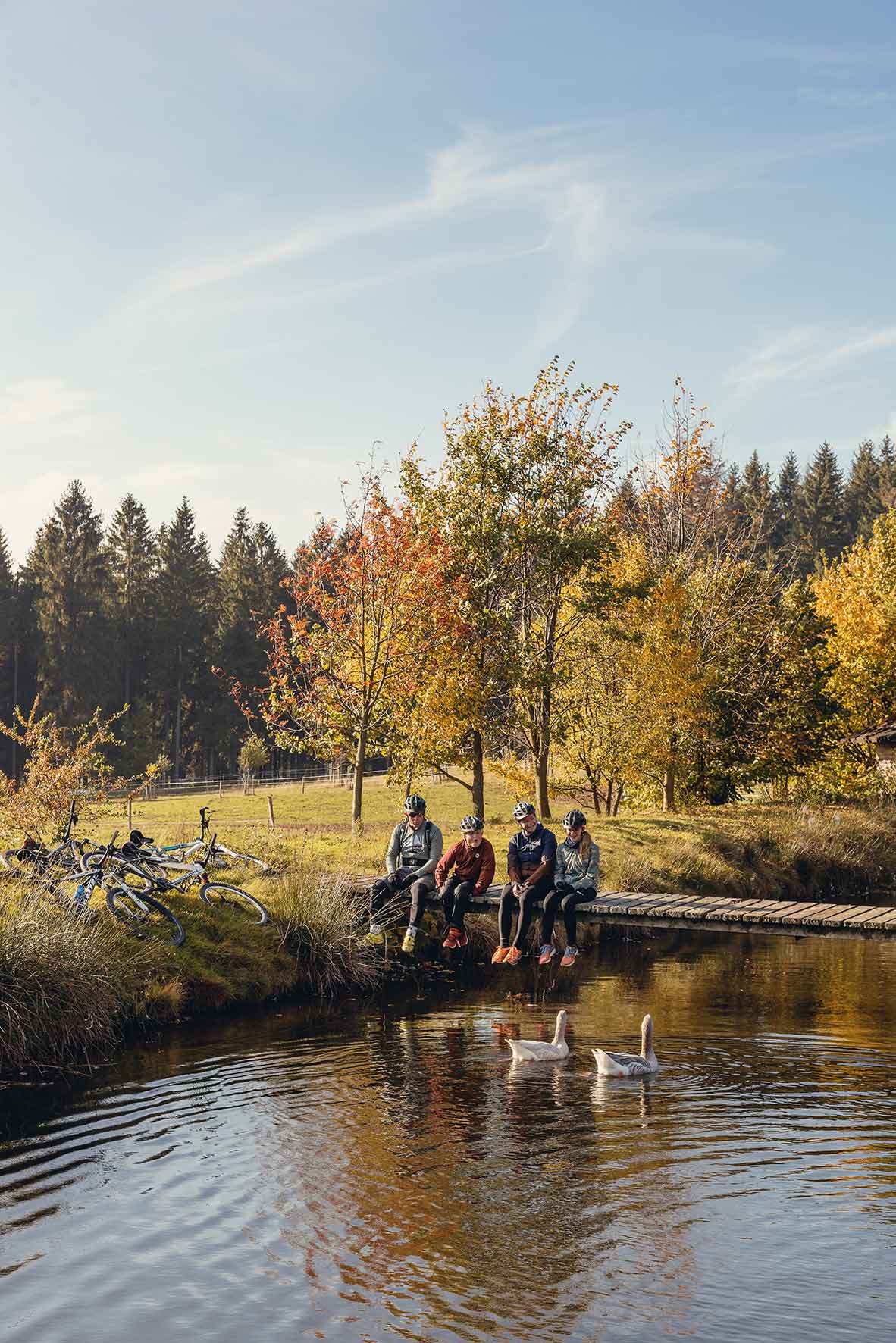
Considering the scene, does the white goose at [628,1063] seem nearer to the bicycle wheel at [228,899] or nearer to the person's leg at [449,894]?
the person's leg at [449,894]

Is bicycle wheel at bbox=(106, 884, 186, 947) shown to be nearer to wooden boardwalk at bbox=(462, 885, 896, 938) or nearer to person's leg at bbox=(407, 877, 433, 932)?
person's leg at bbox=(407, 877, 433, 932)

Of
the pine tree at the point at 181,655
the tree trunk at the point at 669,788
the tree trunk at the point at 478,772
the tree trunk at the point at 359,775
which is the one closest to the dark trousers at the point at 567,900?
the tree trunk at the point at 359,775

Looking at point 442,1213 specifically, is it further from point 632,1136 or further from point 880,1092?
point 880,1092

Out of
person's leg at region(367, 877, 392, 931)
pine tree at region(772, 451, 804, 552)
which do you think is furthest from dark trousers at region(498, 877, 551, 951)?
pine tree at region(772, 451, 804, 552)

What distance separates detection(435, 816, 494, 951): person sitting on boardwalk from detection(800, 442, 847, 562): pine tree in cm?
9512

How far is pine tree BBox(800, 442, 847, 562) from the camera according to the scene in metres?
108

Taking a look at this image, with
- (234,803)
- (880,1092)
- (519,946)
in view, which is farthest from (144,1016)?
(234,803)

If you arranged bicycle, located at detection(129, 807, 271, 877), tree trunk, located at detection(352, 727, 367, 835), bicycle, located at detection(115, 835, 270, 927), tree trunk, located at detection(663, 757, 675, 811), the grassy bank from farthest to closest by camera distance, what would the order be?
tree trunk, located at detection(663, 757, 675, 811), tree trunk, located at detection(352, 727, 367, 835), bicycle, located at detection(129, 807, 271, 877), bicycle, located at detection(115, 835, 270, 927), the grassy bank

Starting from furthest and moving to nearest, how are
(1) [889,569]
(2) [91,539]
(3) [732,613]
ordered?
(2) [91,539]
(1) [889,569]
(3) [732,613]

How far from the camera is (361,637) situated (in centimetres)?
2641

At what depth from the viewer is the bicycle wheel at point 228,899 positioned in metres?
17.0

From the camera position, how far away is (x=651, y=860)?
1062 inches

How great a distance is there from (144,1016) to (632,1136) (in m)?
6.35

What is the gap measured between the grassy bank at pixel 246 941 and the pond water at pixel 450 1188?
29.0 inches
